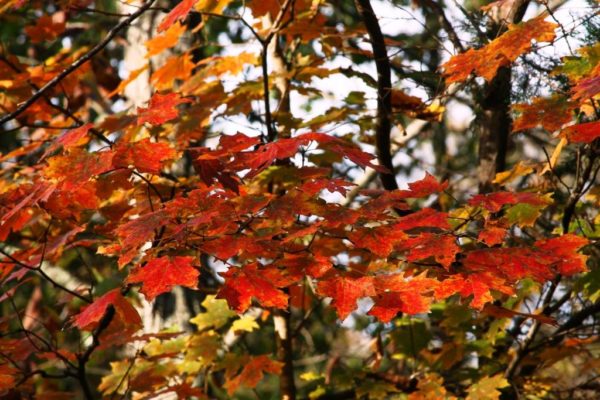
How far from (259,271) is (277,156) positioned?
0.30 metres

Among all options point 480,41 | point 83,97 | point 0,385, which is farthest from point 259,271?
point 83,97

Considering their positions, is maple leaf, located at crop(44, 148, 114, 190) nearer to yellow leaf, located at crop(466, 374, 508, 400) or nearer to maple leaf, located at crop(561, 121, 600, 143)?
maple leaf, located at crop(561, 121, 600, 143)

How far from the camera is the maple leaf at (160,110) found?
210 cm

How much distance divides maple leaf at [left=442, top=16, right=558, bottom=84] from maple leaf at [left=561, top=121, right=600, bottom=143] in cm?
27

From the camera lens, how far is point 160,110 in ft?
7.02

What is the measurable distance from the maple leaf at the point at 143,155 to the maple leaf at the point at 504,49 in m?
0.87

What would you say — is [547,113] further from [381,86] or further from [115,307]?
[115,307]

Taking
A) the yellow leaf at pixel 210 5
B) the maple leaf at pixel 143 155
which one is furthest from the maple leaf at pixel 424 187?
the yellow leaf at pixel 210 5

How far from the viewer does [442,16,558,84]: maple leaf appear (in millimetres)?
2119

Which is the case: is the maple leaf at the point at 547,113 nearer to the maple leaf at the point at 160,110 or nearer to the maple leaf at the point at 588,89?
the maple leaf at the point at 588,89

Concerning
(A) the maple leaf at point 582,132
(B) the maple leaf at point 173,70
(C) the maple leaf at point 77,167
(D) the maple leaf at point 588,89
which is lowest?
(A) the maple leaf at point 582,132

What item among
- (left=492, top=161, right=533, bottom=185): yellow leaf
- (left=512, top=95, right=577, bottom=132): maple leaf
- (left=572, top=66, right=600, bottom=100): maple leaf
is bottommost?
(left=492, top=161, right=533, bottom=185): yellow leaf

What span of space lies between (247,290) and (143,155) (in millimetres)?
460

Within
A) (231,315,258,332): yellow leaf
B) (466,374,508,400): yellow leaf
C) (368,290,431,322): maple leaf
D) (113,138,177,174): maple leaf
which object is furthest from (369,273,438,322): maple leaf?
(231,315,258,332): yellow leaf
